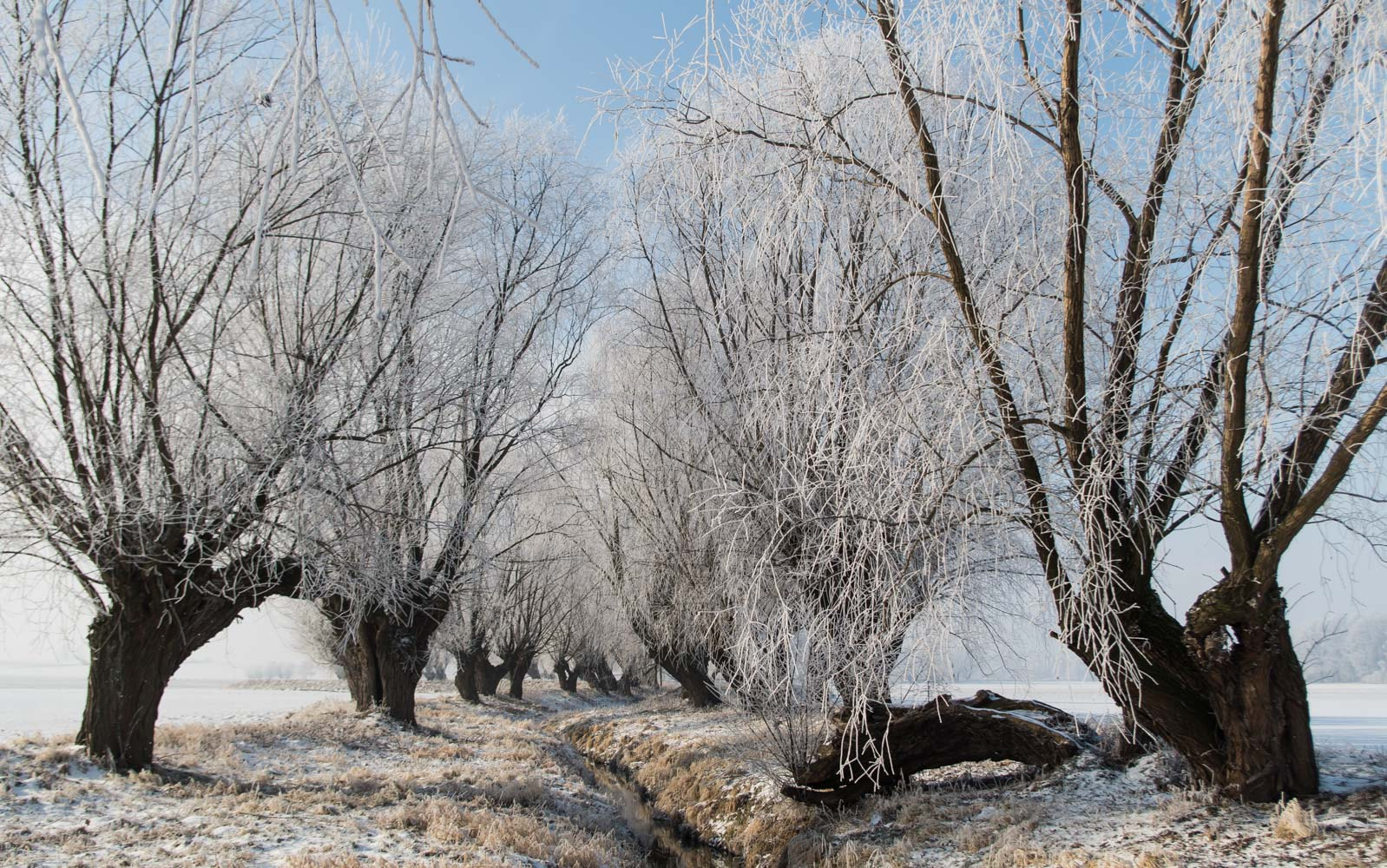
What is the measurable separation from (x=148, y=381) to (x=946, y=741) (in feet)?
22.3

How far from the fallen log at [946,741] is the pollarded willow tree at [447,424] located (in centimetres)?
440

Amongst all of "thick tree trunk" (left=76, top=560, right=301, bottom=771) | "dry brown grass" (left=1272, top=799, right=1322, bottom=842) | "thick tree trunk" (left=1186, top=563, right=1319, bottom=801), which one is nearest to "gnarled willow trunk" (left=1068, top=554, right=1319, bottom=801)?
"thick tree trunk" (left=1186, top=563, right=1319, bottom=801)

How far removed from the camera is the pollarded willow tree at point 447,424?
7.80 m

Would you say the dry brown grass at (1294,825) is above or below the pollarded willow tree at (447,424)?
below

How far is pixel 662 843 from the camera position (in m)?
8.12

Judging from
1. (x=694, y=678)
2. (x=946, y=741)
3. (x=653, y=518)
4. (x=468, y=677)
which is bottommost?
(x=468, y=677)

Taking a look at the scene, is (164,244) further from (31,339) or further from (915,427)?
(915,427)

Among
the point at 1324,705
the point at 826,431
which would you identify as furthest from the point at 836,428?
the point at 1324,705

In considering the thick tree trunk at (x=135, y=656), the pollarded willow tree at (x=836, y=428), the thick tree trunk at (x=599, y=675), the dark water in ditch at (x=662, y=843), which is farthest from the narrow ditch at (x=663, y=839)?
the thick tree trunk at (x=599, y=675)

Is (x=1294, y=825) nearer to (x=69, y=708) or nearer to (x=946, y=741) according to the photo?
(x=946, y=741)

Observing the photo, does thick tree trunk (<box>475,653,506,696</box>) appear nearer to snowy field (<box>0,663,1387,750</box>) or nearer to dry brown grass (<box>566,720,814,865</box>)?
snowy field (<box>0,663,1387,750</box>)

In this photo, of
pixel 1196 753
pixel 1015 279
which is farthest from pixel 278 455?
pixel 1196 753

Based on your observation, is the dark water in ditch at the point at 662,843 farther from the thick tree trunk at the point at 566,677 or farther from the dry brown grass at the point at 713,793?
the thick tree trunk at the point at 566,677

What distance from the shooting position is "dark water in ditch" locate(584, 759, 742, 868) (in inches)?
290
